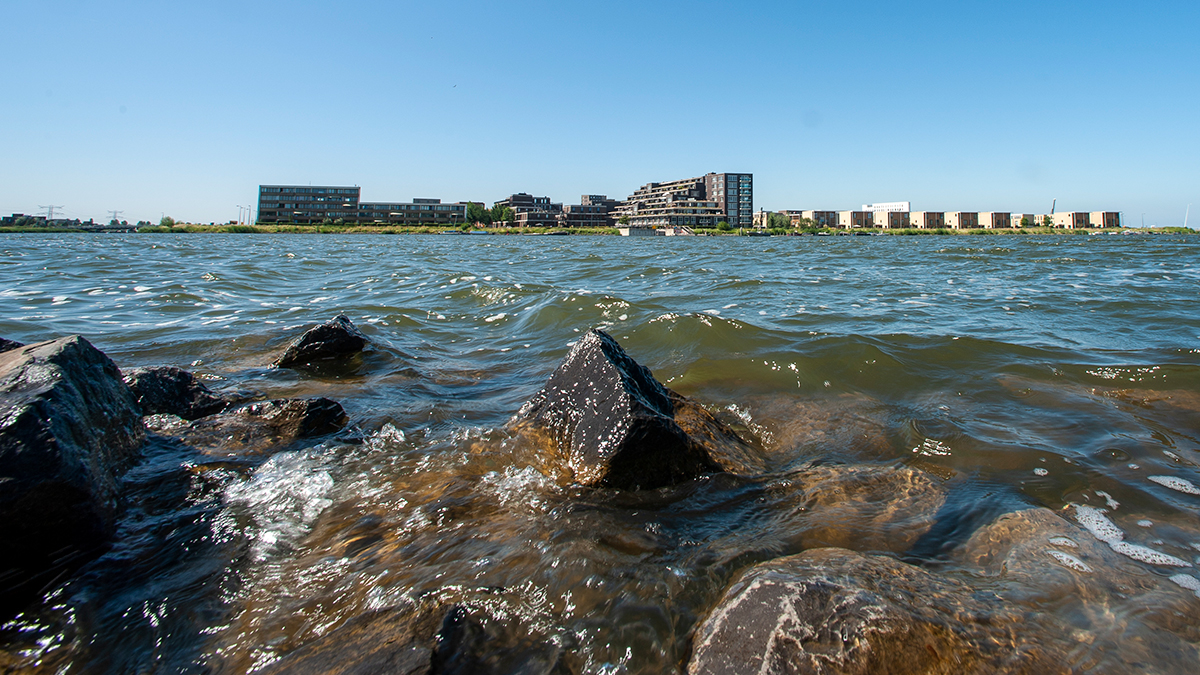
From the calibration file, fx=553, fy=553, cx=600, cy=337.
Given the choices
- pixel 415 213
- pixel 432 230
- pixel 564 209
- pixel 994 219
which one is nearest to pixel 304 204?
pixel 415 213

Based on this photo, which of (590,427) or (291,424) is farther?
(291,424)

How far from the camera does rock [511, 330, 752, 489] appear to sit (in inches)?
147

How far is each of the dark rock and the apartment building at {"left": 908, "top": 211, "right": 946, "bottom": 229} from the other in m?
172

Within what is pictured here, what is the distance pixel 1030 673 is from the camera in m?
2.13

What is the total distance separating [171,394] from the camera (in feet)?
16.4

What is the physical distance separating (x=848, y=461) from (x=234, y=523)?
4368mm

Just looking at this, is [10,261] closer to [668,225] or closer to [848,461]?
[848,461]

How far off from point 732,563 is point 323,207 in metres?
167

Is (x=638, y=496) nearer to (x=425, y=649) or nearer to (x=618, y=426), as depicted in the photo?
(x=618, y=426)

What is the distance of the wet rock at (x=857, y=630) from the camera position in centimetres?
206

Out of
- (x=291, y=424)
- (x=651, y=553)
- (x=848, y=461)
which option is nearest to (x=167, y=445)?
(x=291, y=424)

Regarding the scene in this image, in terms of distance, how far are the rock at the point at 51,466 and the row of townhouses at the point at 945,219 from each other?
162 m

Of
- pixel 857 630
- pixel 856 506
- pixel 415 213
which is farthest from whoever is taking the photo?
pixel 415 213

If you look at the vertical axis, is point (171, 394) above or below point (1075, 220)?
below
